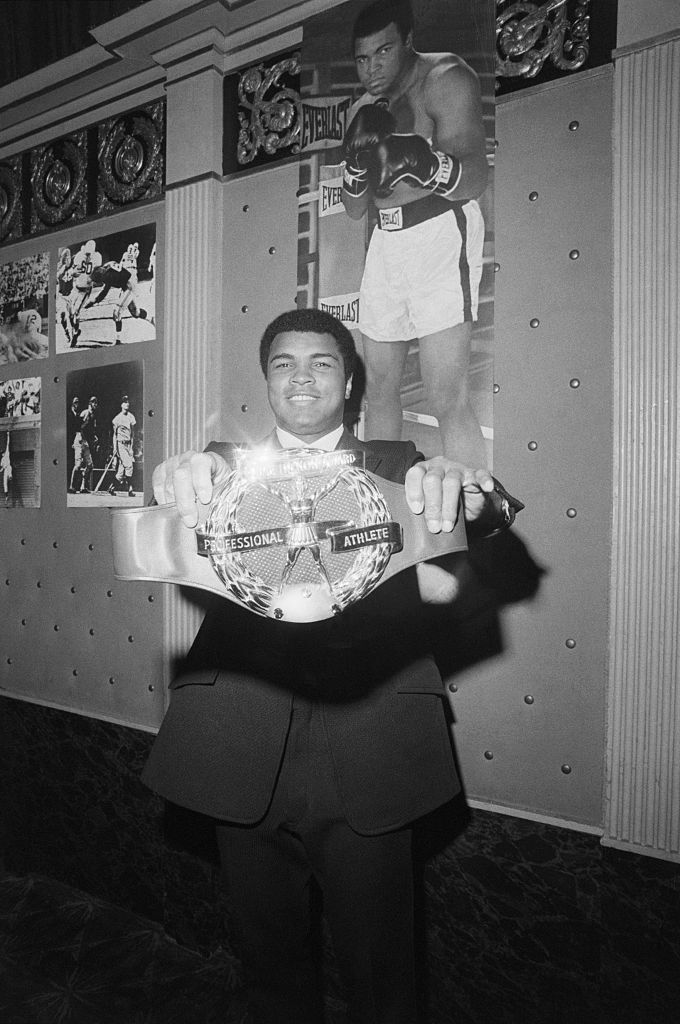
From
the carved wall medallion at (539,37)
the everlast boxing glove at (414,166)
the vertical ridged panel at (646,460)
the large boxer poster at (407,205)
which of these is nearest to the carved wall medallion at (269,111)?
the large boxer poster at (407,205)

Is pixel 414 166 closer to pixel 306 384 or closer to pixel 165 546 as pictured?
pixel 306 384

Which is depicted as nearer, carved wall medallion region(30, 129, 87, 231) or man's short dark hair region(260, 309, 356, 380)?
man's short dark hair region(260, 309, 356, 380)

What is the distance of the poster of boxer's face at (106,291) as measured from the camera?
2.45 m

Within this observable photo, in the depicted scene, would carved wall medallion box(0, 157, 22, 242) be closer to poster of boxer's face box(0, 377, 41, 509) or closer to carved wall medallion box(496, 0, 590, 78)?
poster of boxer's face box(0, 377, 41, 509)

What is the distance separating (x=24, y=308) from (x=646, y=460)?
2.58 metres

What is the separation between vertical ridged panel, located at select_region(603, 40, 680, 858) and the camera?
62.5 inches

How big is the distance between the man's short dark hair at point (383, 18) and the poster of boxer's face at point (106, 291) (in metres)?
0.99

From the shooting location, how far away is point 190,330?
2.28 metres

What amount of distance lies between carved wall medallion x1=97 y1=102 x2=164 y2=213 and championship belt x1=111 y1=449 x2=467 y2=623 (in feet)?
6.32

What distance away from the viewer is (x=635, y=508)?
1636 mm

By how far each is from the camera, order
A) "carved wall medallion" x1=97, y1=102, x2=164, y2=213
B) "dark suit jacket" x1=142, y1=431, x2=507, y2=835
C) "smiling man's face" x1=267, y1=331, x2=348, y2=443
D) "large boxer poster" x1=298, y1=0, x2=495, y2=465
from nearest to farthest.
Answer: "dark suit jacket" x1=142, y1=431, x2=507, y2=835
"smiling man's face" x1=267, y1=331, x2=348, y2=443
"large boxer poster" x1=298, y1=0, x2=495, y2=465
"carved wall medallion" x1=97, y1=102, x2=164, y2=213

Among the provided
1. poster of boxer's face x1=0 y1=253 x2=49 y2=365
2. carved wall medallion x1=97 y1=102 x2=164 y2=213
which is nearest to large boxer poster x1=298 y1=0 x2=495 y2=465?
carved wall medallion x1=97 y1=102 x2=164 y2=213

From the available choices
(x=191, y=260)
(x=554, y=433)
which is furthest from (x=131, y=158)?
(x=554, y=433)

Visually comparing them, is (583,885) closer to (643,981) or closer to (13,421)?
(643,981)
